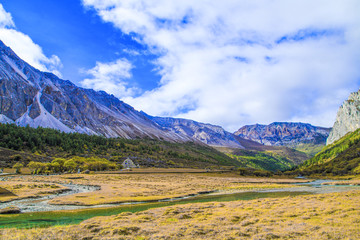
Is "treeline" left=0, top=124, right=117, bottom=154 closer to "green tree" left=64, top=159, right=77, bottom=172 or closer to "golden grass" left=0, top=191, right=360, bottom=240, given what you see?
"green tree" left=64, top=159, right=77, bottom=172

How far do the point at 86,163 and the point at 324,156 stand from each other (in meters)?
184

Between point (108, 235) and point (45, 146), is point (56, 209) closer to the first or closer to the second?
point (108, 235)

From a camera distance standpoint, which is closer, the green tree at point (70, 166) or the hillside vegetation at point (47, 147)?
the green tree at point (70, 166)

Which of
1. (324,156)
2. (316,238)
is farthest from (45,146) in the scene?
(324,156)

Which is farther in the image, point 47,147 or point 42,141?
point 42,141

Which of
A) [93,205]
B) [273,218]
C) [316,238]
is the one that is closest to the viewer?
[316,238]

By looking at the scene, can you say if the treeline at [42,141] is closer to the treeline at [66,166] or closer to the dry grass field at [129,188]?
the treeline at [66,166]

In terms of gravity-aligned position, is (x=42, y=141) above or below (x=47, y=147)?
above

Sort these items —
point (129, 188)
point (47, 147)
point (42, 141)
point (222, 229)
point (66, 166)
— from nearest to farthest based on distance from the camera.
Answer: point (222, 229)
point (129, 188)
point (66, 166)
point (47, 147)
point (42, 141)

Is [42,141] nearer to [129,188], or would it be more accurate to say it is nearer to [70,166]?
[70,166]

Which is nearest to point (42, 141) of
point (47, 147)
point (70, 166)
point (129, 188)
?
point (47, 147)

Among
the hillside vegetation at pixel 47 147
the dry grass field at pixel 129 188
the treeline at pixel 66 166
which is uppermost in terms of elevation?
the hillside vegetation at pixel 47 147

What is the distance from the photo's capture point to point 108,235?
16.3 metres

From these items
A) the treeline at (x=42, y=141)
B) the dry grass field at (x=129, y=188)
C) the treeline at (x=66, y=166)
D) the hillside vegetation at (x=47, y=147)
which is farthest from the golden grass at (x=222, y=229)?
the treeline at (x=42, y=141)
